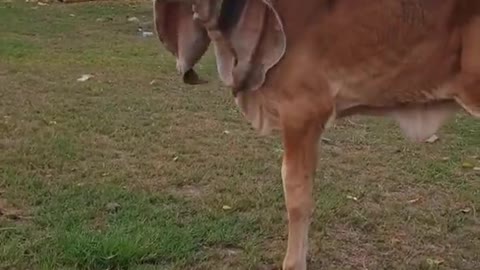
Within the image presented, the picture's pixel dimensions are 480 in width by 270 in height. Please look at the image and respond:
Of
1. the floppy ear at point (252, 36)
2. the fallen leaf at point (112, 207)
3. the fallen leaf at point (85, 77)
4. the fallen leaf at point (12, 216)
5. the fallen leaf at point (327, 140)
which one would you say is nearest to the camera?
the floppy ear at point (252, 36)

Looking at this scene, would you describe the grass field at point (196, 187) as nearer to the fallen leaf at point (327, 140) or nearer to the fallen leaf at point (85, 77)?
the fallen leaf at point (327, 140)

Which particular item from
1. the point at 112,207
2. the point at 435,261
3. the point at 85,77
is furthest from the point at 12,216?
the point at 85,77

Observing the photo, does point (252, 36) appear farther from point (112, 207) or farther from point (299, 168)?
point (112, 207)

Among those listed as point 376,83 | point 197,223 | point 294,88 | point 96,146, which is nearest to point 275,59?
point 294,88

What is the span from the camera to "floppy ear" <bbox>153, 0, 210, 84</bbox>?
363 cm

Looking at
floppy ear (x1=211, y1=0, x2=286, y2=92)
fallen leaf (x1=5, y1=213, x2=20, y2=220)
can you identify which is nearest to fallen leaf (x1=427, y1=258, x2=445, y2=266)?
floppy ear (x1=211, y1=0, x2=286, y2=92)

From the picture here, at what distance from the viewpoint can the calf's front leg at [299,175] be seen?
3535mm

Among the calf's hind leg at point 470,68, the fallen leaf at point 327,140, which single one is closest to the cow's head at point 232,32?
the calf's hind leg at point 470,68

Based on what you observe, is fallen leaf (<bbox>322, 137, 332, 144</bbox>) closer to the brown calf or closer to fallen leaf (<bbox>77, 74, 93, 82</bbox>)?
the brown calf

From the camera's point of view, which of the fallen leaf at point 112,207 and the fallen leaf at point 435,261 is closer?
the fallen leaf at point 435,261

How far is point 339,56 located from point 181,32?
26.3 inches

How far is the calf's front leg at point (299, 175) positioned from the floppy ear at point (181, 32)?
0.49m

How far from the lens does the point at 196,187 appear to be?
4996mm

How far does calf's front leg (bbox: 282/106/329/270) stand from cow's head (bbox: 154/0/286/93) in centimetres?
25
